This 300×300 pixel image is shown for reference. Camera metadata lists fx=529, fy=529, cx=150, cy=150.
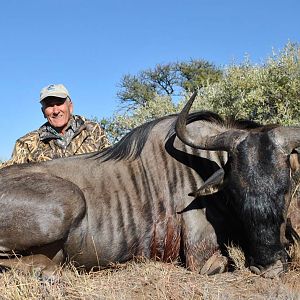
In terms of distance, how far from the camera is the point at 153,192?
164 inches

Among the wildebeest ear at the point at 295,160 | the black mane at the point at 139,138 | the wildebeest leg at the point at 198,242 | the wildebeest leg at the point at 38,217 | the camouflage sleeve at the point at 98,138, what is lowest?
the wildebeest leg at the point at 198,242

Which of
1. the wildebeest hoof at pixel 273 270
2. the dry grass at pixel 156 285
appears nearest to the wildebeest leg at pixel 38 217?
the dry grass at pixel 156 285

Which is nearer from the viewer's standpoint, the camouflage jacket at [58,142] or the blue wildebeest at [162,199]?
the blue wildebeest at [162,199]

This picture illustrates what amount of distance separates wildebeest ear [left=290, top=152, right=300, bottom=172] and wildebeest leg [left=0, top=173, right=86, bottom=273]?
1.55 metres

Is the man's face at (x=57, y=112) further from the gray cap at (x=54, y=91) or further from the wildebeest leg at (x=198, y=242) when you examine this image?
the wildebeest leg at (x=198, y=242)

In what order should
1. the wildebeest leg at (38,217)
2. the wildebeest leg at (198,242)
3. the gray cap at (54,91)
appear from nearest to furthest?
the wildebeest leg at (38,217) < the wildebeest leg at (198,242) < the gray cap at (54,91)

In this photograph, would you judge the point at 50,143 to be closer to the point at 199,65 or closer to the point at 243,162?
the point at 243,162

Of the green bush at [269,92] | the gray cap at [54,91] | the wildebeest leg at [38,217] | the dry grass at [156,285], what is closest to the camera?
the dry grass at [156,285]

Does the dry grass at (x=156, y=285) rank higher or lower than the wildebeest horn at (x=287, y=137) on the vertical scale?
lower

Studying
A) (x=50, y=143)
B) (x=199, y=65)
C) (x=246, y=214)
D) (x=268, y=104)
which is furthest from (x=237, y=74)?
(x=199, y=65)

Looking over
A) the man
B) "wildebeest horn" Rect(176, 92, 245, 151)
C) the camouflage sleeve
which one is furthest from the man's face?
"wildebeest horn" Rect(176, 92, 245, 151)

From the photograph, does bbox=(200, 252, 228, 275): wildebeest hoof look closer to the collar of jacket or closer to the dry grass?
the dry grass

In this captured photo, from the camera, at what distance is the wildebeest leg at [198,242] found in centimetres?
394

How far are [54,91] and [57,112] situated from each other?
0.22 metres
